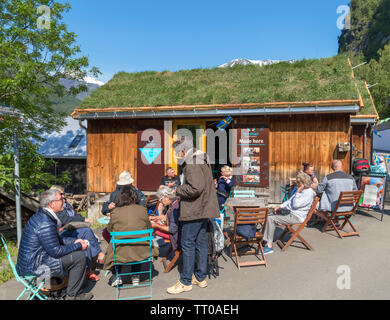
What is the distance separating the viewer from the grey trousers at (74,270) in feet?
11.3

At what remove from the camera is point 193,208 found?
3.67 m

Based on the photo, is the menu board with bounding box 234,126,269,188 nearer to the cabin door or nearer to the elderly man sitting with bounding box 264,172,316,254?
the cabin door

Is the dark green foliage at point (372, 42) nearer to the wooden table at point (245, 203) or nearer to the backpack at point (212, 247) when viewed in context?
the wooden table at point (245, 203)

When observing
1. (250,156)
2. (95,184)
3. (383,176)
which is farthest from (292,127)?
(95,184)

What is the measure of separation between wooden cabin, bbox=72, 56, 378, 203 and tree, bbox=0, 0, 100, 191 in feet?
4.16

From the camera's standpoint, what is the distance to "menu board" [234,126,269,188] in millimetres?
7547

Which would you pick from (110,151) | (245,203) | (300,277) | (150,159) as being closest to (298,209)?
(245,203)

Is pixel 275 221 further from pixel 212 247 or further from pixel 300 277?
pixel 212 247

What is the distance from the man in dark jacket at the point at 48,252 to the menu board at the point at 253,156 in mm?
5035

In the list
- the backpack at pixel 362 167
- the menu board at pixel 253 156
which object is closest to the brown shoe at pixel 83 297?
the menu board at pixel 253 156

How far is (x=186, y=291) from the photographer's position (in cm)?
374

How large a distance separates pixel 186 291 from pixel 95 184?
5943 mm
